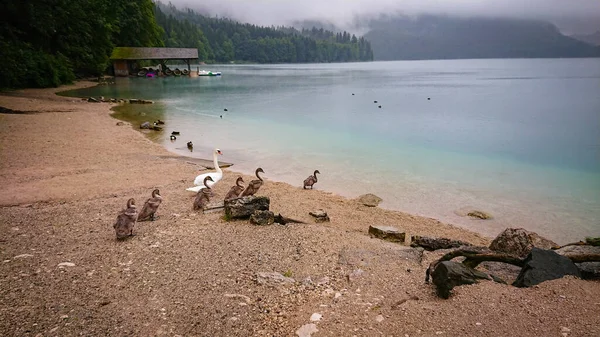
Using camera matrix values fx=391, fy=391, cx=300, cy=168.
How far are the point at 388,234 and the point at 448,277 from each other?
131 inches

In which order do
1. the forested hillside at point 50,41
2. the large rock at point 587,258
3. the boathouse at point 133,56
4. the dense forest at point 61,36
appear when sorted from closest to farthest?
the large rock at point 587,258, the forested hillside at point 50,41, the dense forest at point 61,36, the boathouse at point 133,56

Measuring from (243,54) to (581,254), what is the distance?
19938cm

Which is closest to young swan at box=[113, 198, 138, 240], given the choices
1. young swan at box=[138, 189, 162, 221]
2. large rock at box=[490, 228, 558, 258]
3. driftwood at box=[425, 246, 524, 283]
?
young swan at box=[138, 189, 162, 221]

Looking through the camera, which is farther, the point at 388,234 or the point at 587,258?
the point at 388,234

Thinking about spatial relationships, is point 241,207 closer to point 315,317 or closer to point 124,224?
point 124,224

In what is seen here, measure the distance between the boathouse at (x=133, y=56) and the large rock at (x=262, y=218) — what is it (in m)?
63.8

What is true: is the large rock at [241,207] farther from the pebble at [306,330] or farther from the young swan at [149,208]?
the pebble at [306,330]

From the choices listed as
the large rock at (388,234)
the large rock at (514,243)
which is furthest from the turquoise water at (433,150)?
the large rock at (388,234)

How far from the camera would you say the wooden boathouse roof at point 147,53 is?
207 ft

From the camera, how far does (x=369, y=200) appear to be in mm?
11672

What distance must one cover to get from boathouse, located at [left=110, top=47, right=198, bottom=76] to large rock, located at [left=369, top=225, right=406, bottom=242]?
64671mm

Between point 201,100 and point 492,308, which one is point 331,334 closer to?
point 492,308

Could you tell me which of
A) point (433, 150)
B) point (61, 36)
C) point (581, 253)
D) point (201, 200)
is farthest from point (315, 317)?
point (61, 36)

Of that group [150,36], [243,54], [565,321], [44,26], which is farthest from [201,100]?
[243,54]
